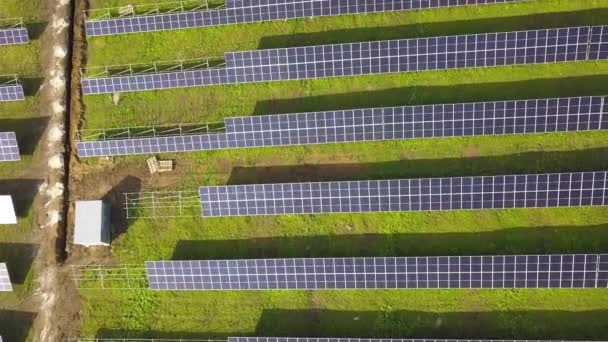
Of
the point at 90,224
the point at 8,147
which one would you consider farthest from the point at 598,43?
the point at 8,147

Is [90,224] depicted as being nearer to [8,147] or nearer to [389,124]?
[8,147]

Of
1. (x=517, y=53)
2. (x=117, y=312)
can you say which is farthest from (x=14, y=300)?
(x=517, y=53)

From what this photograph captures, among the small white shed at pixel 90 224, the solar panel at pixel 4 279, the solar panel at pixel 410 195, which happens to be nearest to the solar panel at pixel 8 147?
the small white shed at pixel 90 224

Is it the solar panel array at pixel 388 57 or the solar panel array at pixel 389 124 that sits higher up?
the solar panel array at pixel 388 57

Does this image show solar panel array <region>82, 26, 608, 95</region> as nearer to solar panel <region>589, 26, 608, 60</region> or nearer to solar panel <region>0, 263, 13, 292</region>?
solar panel <region>589, 26, 608, 60</region>

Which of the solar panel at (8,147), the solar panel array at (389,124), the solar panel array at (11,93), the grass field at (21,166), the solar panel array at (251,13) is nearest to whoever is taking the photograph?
the solar panel array at (389,124)

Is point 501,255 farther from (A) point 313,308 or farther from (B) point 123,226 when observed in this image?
(B) point 123,226

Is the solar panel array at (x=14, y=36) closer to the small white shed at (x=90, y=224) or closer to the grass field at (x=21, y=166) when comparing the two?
the grass field at (x=21, y=166)

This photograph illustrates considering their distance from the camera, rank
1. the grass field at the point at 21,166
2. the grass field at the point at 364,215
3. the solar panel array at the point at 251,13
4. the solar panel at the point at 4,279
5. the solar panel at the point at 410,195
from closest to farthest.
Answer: the solar panel at the point at 410,195 < the grass field at the point at 364,215 < the solar panel array at the point at 251,13 < the solar panel at the point at 4,279 < the grass field at the point at 21,166
